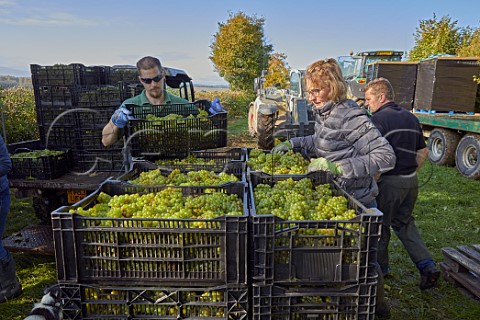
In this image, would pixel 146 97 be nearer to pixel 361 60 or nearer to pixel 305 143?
pixel 305 143

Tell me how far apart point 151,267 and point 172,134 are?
6.73 ft

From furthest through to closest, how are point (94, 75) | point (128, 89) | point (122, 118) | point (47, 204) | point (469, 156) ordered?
point (469, 156)
point (94, 75)
point (128, 89)
point (47, 204)
point (122, 118)

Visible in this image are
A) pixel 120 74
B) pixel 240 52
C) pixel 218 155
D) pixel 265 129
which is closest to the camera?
pixel 218 155

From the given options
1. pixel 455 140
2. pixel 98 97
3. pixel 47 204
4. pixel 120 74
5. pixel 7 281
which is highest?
pixel 120 74

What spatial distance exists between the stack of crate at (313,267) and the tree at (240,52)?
3133cm

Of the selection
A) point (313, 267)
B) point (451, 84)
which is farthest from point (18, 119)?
point (451, 84)

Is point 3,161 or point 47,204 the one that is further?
point 47,204

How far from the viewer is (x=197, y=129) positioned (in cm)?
392

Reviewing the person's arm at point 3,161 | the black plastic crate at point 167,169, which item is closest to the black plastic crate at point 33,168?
the person's arm at point 3,161

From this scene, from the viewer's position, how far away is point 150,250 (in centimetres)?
201

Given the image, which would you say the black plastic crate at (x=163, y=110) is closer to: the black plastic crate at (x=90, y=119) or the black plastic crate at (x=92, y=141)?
the black plastic crate at (x=92, y=141)

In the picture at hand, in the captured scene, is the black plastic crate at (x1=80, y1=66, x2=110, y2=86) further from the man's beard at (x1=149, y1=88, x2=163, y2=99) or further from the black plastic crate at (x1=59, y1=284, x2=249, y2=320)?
the black plastic crate at (x1=59, y1=284, x2=249, y2=320)

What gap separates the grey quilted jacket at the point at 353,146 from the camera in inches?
108

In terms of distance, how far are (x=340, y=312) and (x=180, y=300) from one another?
896 mm
